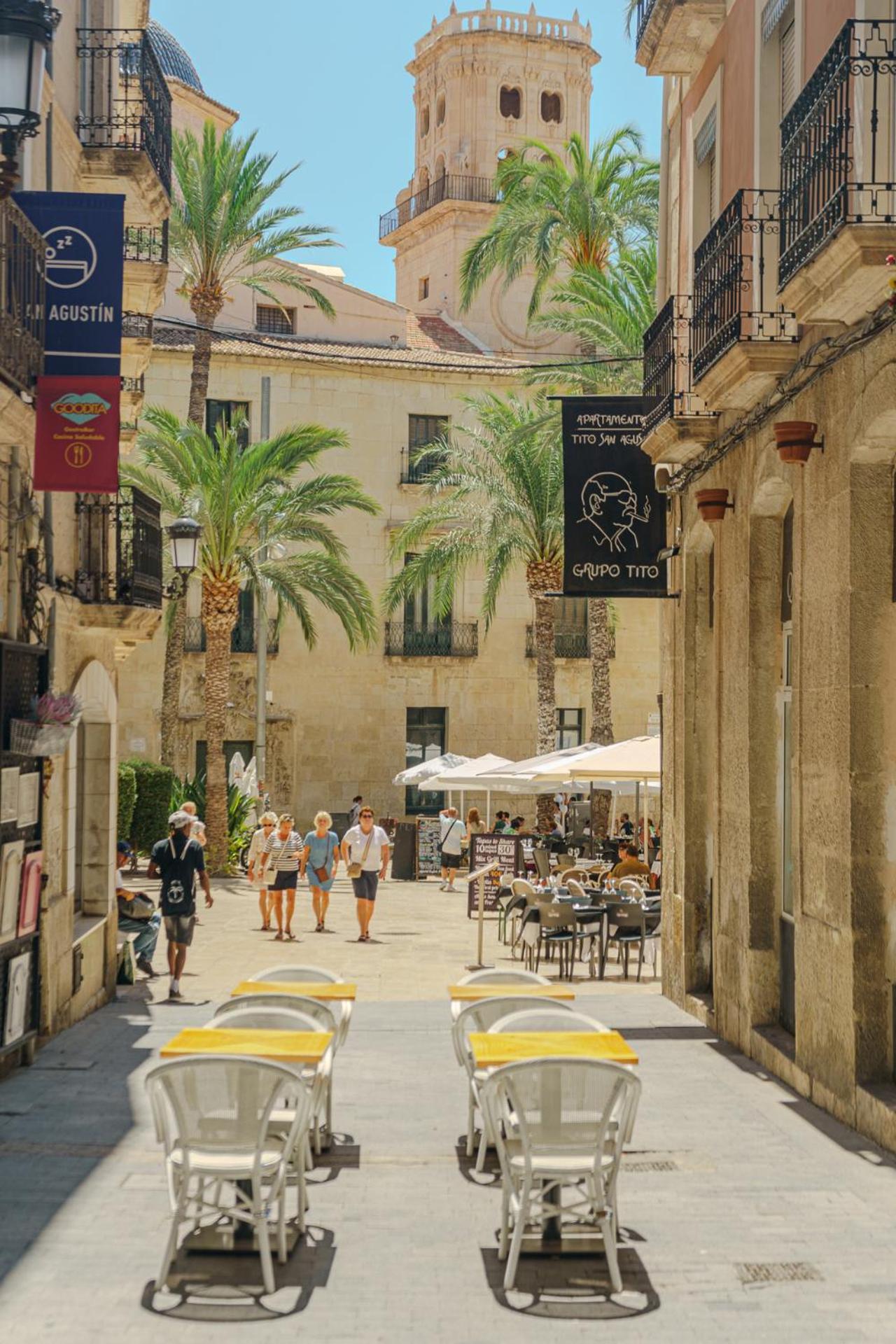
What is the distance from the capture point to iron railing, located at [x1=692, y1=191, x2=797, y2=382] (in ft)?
40.8

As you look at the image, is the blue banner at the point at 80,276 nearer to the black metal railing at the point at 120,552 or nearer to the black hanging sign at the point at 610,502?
the black metal railing at the point at 120,552

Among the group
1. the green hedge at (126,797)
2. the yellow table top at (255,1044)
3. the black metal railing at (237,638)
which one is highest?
the black metal railing at (237,638)

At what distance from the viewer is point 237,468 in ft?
107

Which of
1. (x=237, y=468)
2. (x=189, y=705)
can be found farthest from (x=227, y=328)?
(x=237, y=468)

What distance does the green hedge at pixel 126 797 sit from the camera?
3081cm

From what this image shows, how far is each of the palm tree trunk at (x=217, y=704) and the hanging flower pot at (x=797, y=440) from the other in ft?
72.5

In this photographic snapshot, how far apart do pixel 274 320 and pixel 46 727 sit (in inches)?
1536

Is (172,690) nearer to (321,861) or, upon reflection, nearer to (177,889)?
(321,861)

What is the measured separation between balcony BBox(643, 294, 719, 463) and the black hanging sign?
32 cm

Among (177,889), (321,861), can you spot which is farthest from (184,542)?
(321,861)

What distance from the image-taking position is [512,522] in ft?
116

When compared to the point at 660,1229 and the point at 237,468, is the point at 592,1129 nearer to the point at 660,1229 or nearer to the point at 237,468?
the point at 660,1229

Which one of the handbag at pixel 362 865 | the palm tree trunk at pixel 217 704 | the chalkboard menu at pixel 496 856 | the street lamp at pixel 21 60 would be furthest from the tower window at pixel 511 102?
the street lamp at pixel 21 60

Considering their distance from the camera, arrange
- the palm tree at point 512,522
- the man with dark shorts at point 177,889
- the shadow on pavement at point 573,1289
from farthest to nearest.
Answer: the palm tree at point 512,522 < the man with dark shorts at point 177,889 < the shadow on pavement at point 573,1289
